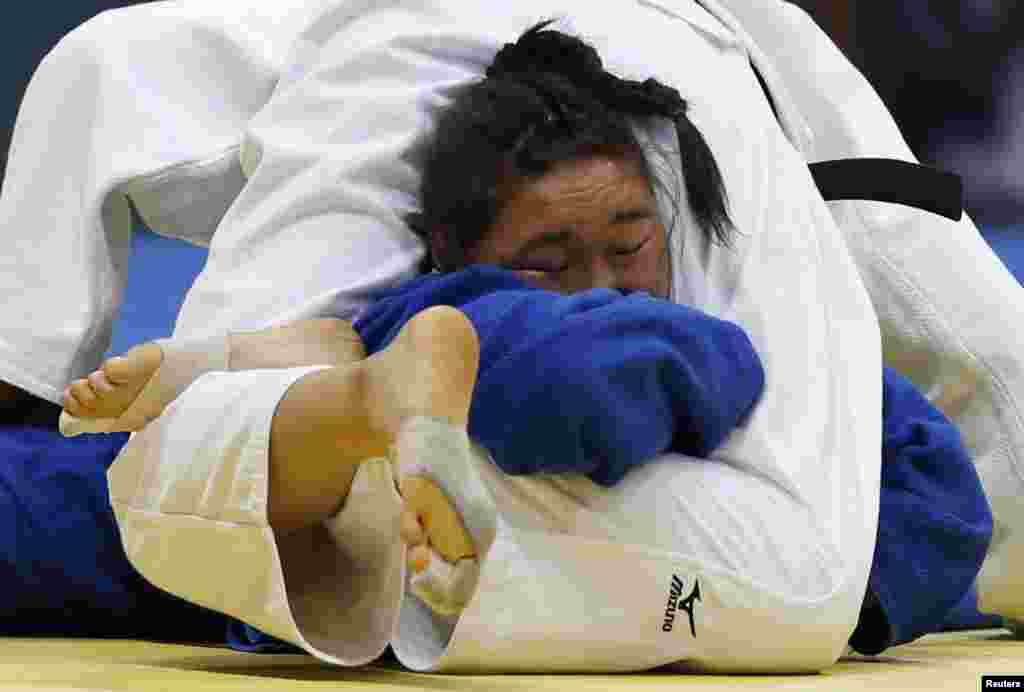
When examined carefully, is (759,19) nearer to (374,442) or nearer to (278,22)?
(278,22)

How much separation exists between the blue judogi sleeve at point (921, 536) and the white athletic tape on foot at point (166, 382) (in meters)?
0.59

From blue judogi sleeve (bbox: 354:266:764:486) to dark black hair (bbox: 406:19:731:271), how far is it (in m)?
0.19

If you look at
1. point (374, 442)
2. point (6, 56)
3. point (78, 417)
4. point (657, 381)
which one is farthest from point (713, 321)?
point (6, 56)

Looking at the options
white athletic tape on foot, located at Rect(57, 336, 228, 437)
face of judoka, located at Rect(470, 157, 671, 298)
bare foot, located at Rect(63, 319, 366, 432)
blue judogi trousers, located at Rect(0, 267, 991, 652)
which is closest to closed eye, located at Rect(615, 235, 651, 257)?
face of judoka, located at Rect(470, 157, 671, 298)

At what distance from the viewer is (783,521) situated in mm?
1506

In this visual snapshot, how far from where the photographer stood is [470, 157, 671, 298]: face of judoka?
5.41ft

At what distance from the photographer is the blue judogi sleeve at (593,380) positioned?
141 centimetres

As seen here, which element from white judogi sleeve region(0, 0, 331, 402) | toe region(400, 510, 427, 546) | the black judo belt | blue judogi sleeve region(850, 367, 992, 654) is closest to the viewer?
toe region(400, 510, 427, 546)

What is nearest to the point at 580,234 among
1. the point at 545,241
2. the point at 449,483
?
the point at 545,241

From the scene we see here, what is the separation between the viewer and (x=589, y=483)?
4.88ft

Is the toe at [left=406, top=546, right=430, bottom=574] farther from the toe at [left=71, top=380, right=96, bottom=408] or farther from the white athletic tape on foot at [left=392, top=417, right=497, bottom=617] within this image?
the toe at [left=71, top=380, right=96, bottom=408]

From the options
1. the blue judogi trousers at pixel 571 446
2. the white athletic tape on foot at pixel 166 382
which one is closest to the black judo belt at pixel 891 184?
the blue judogi trousers at pixel 571 446

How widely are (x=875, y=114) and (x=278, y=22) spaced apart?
0.70m

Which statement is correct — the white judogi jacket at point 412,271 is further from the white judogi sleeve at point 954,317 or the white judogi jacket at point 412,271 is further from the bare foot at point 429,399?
the bare foot at point 429,399
